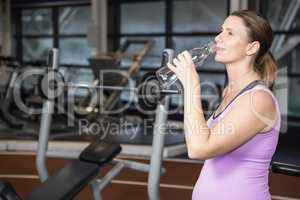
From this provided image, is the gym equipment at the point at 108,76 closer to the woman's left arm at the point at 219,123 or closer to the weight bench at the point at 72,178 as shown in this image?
the weight bench at the point at 72,178

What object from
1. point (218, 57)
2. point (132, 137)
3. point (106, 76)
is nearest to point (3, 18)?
point (106, 76)

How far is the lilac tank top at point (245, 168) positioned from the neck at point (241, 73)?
0.06m

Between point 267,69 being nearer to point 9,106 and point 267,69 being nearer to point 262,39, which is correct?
point 262,39

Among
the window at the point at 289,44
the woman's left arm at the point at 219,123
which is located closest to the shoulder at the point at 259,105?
the woman's left arm at the point at 219,123

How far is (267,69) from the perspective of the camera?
133 centimetres

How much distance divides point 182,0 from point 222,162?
538cm

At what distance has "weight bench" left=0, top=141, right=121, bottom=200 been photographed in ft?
5.17

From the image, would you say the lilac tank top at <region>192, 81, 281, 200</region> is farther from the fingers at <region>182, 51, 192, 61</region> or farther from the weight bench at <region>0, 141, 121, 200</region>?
the weight bench at <region>0, 141, 121, 200</region>

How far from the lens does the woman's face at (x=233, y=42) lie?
1229 mm

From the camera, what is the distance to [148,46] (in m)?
6.05

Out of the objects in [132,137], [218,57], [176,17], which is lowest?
[132,137]

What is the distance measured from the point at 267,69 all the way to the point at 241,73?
102 mm

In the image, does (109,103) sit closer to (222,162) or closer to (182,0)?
(182,0)

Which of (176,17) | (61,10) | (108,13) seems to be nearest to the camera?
(176,17)
